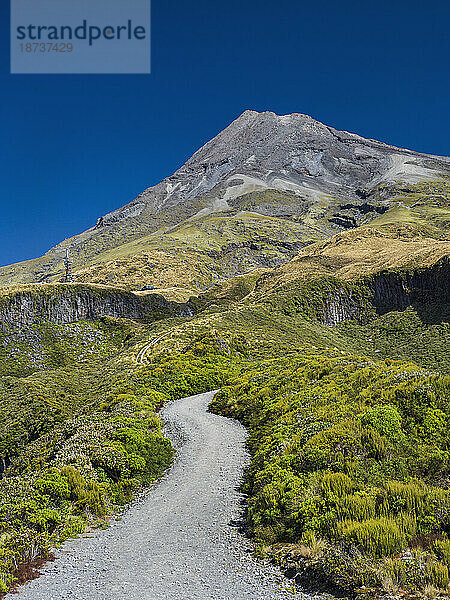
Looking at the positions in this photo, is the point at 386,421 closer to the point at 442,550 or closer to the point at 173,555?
the point at 442,550

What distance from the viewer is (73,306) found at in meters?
69.1

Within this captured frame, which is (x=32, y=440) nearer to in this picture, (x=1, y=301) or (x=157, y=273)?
(x=1, y=301)

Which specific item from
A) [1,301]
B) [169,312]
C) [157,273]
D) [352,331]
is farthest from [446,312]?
[157,273]

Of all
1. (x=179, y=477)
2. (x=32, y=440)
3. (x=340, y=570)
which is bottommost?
(x=32, y=440)

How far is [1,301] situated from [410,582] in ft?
226

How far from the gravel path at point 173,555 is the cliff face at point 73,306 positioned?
192 ft

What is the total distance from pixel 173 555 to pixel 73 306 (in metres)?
65.7

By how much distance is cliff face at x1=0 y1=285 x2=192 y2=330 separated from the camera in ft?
209

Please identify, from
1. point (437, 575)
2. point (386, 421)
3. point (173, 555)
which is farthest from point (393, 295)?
point (437, 575)

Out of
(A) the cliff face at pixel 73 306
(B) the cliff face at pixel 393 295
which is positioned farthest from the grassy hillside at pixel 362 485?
(A) the cliff face at pixel 73 306

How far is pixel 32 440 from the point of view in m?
28.3

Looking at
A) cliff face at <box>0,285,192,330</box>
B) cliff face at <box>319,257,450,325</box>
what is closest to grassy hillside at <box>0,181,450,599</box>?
cliff face at <box>319,257,450,325</box>

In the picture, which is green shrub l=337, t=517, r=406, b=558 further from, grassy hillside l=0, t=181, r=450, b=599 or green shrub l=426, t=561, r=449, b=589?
green shrub l=426, t=561, r=449, b=589

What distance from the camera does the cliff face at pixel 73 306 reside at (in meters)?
63.8
